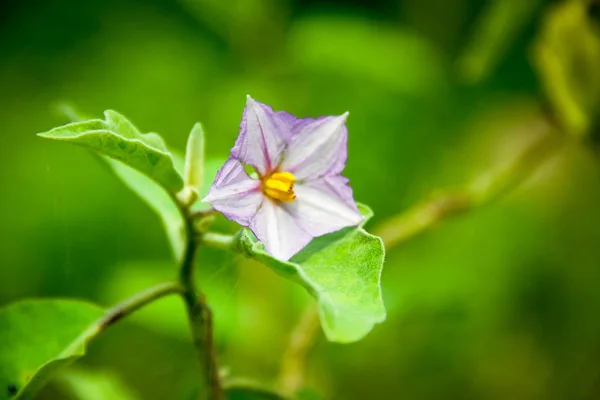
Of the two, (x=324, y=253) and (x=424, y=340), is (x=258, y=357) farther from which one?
(x=324, y=253)

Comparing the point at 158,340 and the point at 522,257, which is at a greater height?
the point at 522,257

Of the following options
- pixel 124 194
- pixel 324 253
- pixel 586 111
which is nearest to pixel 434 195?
pixel 586 111

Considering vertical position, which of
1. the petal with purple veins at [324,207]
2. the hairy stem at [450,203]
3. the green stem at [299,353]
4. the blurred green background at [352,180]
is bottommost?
the blurred green background at [352,180]

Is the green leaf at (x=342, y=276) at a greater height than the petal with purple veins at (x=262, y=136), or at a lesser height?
lesser

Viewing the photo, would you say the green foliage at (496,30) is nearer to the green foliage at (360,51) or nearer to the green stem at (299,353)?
the green foliage at (360,51)

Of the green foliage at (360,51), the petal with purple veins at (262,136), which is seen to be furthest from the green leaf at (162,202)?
the green foliage at (360,51)

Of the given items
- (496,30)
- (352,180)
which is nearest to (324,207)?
(496,30)
